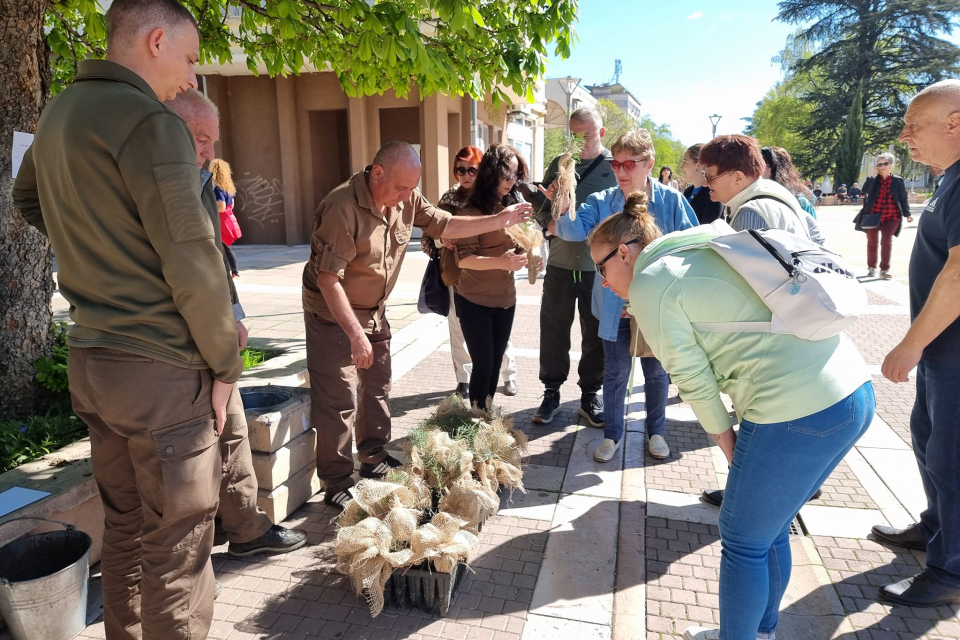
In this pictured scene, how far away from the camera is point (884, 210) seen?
10.8 m

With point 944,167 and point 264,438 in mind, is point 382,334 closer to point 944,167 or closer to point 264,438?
point 264,438

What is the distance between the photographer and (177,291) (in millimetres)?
Answer: 1785

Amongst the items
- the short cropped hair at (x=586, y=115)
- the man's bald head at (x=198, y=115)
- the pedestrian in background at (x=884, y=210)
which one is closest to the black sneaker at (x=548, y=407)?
the short cropped hair at (x=586, y=115)

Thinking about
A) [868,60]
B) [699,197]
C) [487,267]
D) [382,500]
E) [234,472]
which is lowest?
[382,500]

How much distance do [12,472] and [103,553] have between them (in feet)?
3.11

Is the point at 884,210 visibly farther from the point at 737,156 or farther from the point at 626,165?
the point at 737,156

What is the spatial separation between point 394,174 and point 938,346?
2.54m

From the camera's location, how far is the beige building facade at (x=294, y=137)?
49.0 feet

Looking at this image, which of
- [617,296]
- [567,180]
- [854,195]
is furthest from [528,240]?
[854,195]

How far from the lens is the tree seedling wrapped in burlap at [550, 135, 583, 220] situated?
147 inches

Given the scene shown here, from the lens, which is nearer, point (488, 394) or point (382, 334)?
point (382, 334)

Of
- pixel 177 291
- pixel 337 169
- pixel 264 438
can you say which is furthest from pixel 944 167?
pixel 337 169

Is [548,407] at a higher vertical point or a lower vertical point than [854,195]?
lower

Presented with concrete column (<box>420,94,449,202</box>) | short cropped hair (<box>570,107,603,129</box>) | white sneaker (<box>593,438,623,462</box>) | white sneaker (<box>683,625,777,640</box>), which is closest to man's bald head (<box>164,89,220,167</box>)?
short cropped hair (<box>570,107,603,129</box>)
